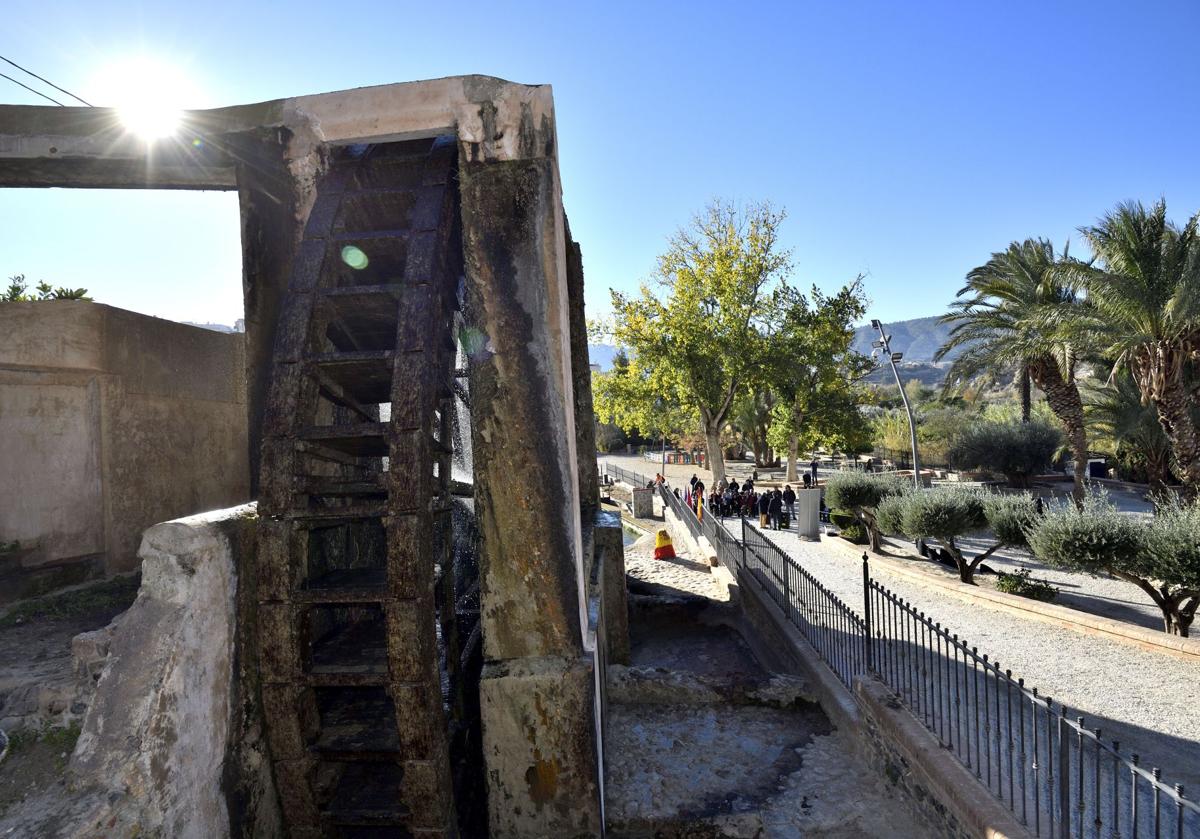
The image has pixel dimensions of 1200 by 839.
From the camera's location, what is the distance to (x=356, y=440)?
3.72 meters

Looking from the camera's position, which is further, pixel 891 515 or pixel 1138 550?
pixel 891 515

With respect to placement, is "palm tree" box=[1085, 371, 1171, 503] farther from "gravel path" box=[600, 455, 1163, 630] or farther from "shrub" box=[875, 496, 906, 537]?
"shrub" box=[875, 496, 906, 537]

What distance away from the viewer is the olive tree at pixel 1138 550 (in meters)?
7.00

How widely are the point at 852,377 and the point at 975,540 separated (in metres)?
9.85

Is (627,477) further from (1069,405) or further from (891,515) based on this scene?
(891,515)

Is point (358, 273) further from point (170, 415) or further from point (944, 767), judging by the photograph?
point (944, 767)

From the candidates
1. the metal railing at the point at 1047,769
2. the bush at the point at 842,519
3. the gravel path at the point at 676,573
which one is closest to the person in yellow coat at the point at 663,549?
Answer: the gravel path at the point at 676,573

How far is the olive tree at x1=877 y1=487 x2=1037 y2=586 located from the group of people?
243 inches

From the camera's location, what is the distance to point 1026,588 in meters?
9.45

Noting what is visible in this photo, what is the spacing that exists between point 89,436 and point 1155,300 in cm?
1554

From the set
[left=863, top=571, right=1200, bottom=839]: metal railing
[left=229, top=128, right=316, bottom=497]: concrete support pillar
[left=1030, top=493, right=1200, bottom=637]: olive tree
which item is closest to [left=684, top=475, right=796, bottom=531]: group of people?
[left=1030, top=493, right=1200, bottom=637]: olive tree

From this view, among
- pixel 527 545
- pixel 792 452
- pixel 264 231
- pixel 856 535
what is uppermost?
pixel 264 231

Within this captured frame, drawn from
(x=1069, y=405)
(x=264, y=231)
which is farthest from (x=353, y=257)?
(x=1069, y=405)

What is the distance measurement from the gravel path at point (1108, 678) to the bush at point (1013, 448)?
1668 centimetres
